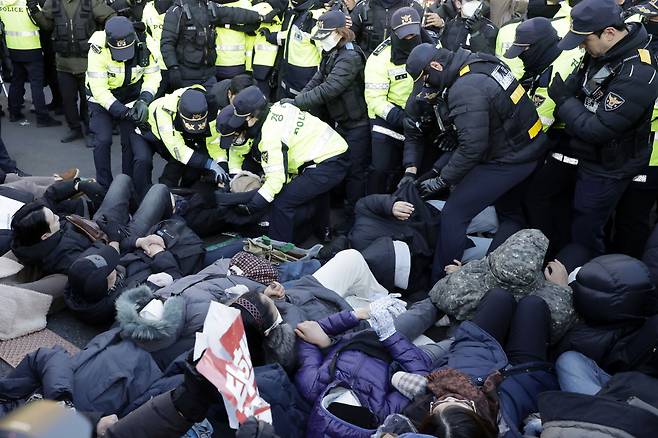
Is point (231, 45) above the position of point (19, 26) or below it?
above

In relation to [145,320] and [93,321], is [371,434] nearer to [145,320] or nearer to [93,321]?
[145,320]

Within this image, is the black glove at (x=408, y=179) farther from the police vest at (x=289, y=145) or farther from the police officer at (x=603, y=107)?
the police officer at (x=603, y=107)

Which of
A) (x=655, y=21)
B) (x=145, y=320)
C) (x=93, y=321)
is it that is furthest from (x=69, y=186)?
(x=655, y=21)

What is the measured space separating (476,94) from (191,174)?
2.38 metres

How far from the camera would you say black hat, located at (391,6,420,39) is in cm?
480

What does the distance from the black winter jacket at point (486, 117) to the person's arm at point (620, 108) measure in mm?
324

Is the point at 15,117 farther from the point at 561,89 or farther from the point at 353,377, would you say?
the point at 353,377

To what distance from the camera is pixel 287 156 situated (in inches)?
182

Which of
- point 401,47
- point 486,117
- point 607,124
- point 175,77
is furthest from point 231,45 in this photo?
point 607,124

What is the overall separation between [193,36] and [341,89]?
1.73 m

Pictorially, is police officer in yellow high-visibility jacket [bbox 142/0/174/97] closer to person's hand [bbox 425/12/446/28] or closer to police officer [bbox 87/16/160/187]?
police officer [bbox 87/16/160/187]

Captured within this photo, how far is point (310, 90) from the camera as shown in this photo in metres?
5.32

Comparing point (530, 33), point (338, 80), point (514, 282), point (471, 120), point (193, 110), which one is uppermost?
point (530, 33)

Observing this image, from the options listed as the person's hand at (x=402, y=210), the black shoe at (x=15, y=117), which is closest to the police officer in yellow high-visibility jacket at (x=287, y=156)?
the person's hand at (x=402, y=210)
